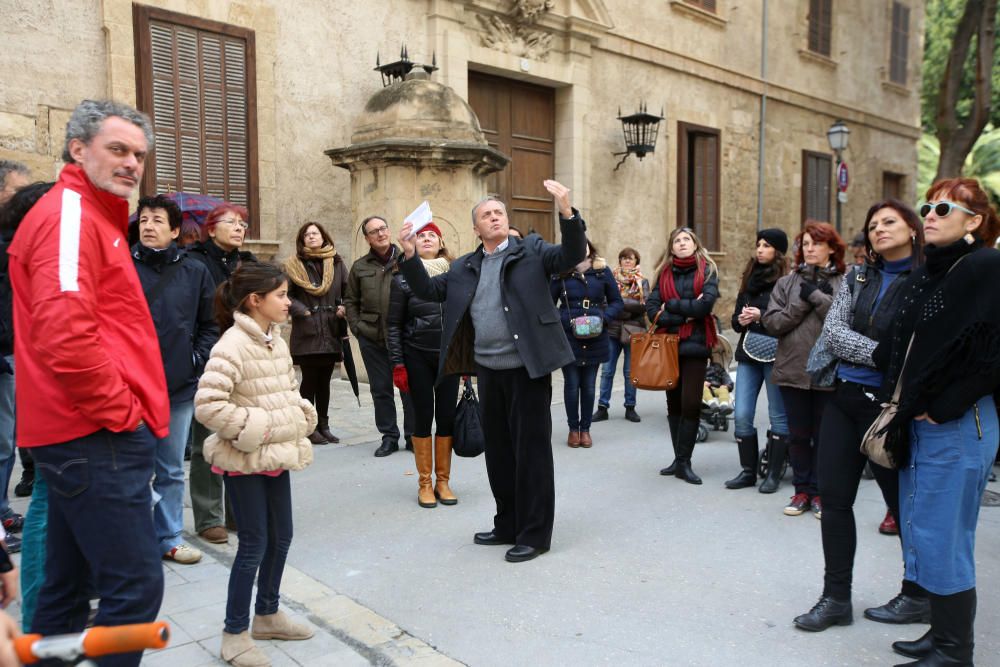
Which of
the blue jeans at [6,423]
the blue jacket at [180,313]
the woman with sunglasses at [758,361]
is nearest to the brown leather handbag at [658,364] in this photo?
the woman with sunglasses at [758,361]

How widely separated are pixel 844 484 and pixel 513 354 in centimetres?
179

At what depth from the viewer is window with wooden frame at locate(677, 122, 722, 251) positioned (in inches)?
661

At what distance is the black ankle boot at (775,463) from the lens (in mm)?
5898

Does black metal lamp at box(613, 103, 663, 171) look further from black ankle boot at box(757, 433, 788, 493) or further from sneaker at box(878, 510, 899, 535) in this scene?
sneaker at box(878, 510, 899, 535)

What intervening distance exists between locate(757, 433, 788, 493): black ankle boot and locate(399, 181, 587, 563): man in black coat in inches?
79.3

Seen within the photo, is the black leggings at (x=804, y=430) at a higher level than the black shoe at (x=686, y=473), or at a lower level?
higher

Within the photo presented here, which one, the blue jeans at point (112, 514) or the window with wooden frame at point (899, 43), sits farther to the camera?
the window with wooden frame at point (899, 43)

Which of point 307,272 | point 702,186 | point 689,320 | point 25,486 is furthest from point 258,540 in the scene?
point 702,186

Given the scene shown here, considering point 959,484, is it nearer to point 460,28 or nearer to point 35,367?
point 35,367

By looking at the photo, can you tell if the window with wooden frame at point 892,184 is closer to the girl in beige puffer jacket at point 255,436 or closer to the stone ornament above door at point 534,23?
the stone ornament above door at point 534,23

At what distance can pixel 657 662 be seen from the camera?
3311 millimetres

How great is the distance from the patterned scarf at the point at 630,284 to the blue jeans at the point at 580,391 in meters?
1.95

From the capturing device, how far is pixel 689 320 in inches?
242

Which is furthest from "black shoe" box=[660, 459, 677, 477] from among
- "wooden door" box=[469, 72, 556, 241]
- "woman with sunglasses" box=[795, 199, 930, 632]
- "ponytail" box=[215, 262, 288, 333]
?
"wooden door" box=[469, 72, 556, 241]
